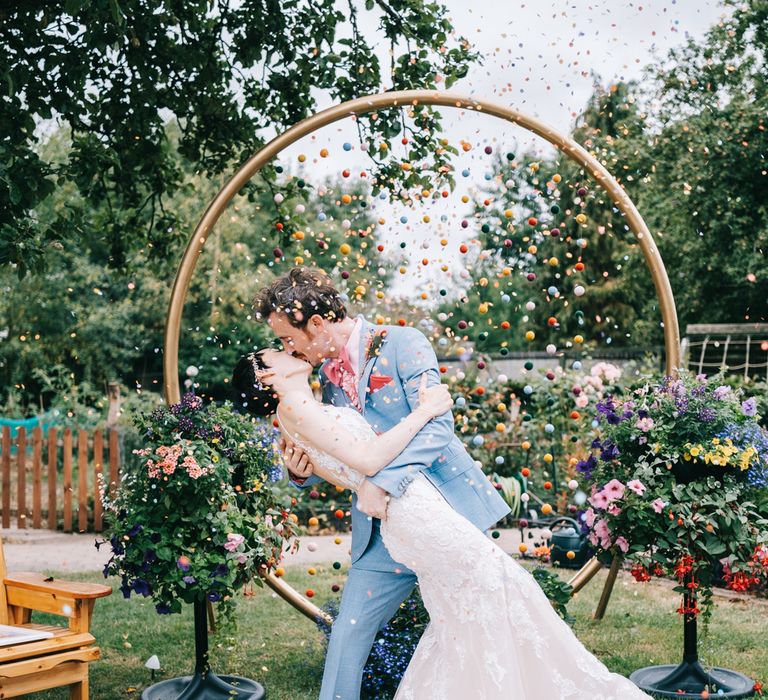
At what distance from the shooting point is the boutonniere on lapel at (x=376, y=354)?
9.78 ft

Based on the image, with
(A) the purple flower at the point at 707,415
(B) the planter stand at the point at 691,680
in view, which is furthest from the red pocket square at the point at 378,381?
(B) the planter stand at the point at 691,680

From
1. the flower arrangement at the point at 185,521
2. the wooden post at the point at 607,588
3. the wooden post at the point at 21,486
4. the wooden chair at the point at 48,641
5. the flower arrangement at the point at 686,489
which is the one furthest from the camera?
the wooden post at the point at 21,486

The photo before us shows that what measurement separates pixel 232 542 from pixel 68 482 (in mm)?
5415

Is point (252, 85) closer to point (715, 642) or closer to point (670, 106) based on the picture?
point (715, 642)

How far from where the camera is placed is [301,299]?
2.98m

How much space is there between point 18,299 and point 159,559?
11.2m

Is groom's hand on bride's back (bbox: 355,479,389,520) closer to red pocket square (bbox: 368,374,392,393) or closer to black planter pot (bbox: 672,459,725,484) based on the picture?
red pocket square (bbox: 368,374,392,393)

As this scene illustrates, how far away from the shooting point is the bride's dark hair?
3070mm

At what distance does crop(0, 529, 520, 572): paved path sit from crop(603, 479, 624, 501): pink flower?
2942 millimetres

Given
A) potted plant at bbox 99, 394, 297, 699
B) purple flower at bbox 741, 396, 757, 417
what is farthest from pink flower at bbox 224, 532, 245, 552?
→ purple flower at bbox 741, 396, 757, 417

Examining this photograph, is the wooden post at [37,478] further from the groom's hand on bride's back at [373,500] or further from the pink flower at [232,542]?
the groom's hand on bride's back at [373,500]

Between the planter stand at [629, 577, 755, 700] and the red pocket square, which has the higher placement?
the red pocket square

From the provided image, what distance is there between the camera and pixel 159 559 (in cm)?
357

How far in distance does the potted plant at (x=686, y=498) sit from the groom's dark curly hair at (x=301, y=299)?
1.58 meters
